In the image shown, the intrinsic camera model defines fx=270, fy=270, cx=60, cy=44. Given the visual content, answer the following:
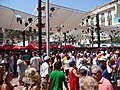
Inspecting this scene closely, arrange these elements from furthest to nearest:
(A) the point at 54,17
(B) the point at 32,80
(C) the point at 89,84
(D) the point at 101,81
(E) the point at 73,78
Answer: (A) the point at 54,17, (E) the point at 73,78, (B) the point at 32,80, (D) the point at 101,81, (C) the point at 89,84

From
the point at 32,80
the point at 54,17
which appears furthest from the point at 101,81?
the point at 54,17

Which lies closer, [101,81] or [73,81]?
[101,81]

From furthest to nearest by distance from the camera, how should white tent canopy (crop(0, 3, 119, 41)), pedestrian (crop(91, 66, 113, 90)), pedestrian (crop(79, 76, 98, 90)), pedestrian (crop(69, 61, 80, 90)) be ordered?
white tent canopy (crop(0, 3, 119, 41))
pedestrian (crop(69, 61, 80, 90))
pedestrian (crop(91, 66, 113, 90))
pedestrian (crop(79, 76, 98, 90))

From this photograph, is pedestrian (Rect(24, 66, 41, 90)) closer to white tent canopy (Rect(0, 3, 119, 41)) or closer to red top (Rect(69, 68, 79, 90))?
red top (Rect(69, 68, 79, 90))

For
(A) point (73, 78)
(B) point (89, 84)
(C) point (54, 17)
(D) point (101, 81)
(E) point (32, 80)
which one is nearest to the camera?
(B) point (89, 84)

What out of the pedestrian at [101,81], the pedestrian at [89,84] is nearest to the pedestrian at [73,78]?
the pedestrian at [101,81]

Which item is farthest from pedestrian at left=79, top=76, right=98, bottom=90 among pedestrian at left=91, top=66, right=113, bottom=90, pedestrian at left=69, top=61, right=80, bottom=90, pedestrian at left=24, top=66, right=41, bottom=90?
pedestrian at left=69, top=61, right=80, bottom=90

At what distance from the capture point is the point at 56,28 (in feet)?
98.5

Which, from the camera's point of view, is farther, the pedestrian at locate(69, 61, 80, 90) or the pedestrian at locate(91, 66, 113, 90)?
the pedestrian at locate(69, 61, 80, 90)

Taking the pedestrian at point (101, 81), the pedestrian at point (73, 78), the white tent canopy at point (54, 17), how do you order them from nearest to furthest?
the pedestrian at point (101, 81) < the pedestrian at point (73, 78) < the white tent canopy at point (54, 17)

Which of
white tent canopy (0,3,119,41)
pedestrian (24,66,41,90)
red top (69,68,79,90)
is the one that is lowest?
red top (69,68,79,90)

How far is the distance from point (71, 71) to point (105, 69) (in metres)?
0.89

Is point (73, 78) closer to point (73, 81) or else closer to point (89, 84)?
point (73, 81)

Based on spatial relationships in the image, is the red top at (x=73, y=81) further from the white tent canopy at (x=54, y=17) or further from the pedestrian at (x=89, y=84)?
the white tent canopy at (x=54, y=17)
